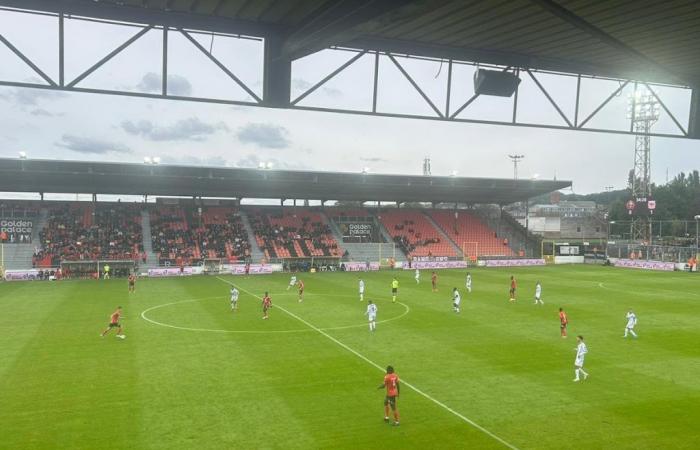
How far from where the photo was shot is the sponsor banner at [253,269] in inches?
2258

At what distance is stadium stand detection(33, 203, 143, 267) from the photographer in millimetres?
55750

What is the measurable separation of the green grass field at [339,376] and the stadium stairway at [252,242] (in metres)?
25.6

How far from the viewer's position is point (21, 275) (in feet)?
166

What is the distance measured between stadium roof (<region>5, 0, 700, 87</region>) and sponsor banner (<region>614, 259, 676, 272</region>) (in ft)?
199

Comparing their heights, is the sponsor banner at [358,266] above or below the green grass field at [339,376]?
above

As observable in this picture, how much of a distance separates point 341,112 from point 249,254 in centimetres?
5399

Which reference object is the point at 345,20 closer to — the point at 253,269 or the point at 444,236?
the point at 253,269

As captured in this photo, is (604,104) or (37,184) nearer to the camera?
(604,104)

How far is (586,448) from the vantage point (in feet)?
42.3

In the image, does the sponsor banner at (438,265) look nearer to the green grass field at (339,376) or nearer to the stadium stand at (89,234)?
the green grass field at (339,376)

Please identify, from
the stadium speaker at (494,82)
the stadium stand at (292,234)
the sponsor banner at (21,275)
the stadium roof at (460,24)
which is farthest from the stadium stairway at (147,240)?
the stadium speaker at (494,82)

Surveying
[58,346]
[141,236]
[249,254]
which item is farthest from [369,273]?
[58,346]

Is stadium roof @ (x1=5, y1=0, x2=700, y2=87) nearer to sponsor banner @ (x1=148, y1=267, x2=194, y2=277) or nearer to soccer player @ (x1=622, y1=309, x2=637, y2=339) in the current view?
soccer player @ (x1=622, y1=309, x2=637, y2=339)

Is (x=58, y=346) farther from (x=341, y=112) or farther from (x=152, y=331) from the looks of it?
(x=341, y=112)
